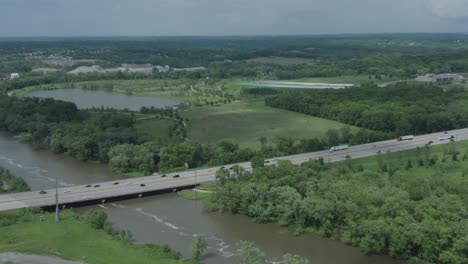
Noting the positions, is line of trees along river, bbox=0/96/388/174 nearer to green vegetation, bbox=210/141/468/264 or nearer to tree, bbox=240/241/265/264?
green vegetation, bbox=210/141/468/264

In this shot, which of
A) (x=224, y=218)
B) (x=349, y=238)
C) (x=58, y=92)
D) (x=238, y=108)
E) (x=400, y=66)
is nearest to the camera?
(x=349, y=238)

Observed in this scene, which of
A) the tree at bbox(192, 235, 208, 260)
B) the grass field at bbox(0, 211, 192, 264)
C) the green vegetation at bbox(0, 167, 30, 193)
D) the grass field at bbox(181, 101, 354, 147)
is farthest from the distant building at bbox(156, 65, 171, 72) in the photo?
the tree at bbox(192, 235, 208, 260)

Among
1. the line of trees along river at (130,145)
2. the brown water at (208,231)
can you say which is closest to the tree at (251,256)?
the brown water at (208,231)

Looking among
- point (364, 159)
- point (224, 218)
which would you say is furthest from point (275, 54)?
point (224, 218)

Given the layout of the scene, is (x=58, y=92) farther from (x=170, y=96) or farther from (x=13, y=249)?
(x=13, y=249)

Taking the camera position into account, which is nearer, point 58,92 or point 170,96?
point 170,96

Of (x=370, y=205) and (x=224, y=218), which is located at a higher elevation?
(x=370, y=205)

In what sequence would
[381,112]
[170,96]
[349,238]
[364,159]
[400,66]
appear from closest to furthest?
1. [349,238]
2. [364,159]
3. [381,112]
4. [170,96]
5. [400,66]
